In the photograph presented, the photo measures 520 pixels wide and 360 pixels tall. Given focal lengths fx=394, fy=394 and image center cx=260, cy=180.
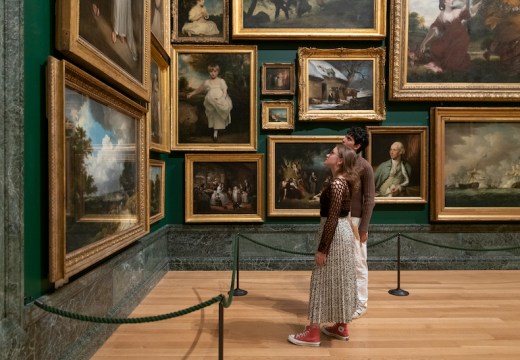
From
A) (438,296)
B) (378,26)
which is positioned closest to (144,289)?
(438,296)

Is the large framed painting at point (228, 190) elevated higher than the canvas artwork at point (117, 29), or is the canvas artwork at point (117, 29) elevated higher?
the canvas artwork at point (117, 29)

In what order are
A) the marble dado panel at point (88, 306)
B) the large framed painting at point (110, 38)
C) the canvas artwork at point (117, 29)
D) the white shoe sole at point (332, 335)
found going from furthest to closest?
1. the white shoe sole at point (332, 335)
2. the canvas artwork at point (117, 29)
3. the large framed painting at point (110, 38)
4. the marble dado panel at point (88, 306)

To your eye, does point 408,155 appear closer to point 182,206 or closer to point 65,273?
point 182,206

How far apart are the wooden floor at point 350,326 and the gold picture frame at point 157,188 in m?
1.29

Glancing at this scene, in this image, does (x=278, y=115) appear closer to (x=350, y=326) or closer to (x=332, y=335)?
(x=350, y=326)

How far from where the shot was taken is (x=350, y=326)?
525cm

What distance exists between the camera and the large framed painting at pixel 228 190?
8.27m

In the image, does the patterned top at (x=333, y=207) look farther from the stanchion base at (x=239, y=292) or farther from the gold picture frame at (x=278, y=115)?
the gold picture frame at (x=278, y=115)

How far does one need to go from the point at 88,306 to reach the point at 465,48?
335 inches

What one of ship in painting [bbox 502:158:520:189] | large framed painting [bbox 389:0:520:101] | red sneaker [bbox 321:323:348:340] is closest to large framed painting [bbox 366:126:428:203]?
large framed painting [bbox 389:0:520:101]

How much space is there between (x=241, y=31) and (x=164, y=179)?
11.2ft

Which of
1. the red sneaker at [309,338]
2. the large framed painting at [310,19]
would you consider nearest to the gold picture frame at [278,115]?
the large framed painting at [310,19]

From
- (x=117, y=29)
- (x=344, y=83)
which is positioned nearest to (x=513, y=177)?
(x=344, y=83)

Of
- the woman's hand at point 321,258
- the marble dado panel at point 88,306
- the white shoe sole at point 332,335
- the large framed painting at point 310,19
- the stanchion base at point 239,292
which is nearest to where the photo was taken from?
the marble dado panel at point 88,306
